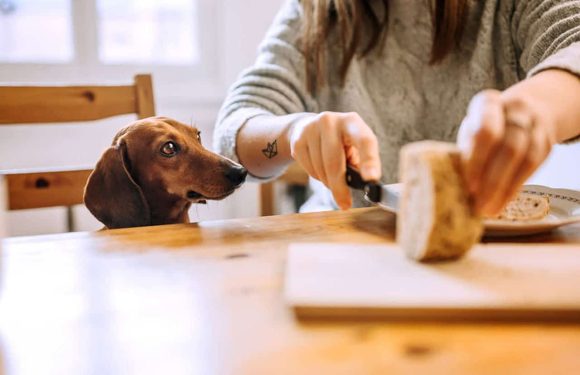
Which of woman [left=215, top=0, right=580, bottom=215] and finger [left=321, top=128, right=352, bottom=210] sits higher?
woman [left=215, top=0, right=580, bottom=215]

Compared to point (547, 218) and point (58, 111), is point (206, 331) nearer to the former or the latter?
point (547, 218)

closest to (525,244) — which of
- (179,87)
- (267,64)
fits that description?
(267,64)

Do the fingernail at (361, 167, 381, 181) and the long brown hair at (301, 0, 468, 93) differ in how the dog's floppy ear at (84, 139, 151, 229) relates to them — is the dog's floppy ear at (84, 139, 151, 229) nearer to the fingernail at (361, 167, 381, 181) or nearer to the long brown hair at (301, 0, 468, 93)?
the fingernail at (361, 167, 381, 181)

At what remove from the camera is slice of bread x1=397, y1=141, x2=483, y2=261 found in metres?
0.47

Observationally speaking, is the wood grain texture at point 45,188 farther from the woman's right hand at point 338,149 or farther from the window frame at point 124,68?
the window frame at point 124,68

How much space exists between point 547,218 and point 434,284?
30cm

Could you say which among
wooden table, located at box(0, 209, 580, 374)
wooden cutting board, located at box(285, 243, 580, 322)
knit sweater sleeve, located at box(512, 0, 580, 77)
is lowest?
wooden table, located at box(0, 209, 580, 374)

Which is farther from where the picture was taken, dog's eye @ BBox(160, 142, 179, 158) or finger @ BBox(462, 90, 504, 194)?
dog's eye @ BBox(160, 142, 179, 158)

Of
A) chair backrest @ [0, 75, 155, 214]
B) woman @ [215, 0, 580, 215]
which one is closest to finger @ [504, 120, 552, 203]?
woman @ [215, 0, 580, 215]

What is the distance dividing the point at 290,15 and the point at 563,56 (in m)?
0.59

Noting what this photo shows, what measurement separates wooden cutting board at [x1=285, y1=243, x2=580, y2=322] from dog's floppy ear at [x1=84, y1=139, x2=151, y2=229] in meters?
0.28

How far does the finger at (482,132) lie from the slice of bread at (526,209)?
7.6 inches

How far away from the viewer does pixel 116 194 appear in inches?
28.4

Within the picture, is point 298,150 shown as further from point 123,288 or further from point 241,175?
point 123,288
